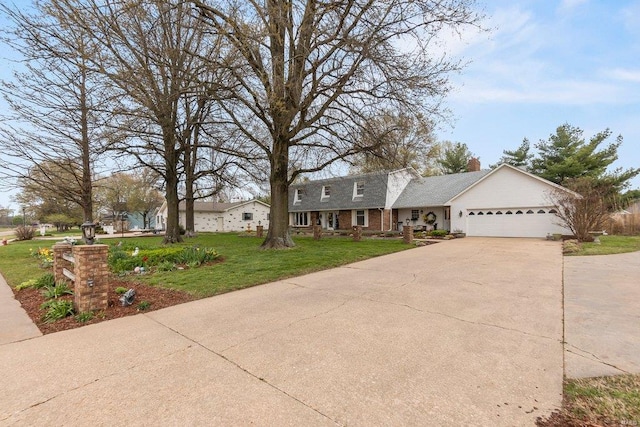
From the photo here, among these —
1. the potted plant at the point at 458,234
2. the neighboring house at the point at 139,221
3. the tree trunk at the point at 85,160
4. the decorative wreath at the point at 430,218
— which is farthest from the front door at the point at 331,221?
the neighboring house at the point at 139,221

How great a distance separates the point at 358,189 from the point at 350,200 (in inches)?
46.0

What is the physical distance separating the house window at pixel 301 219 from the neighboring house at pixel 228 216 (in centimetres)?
812

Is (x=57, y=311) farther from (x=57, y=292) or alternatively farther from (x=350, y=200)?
(x=350, y=200)

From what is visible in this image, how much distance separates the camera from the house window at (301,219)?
3010 centimetres

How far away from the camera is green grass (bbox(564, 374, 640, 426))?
2337 millimetres

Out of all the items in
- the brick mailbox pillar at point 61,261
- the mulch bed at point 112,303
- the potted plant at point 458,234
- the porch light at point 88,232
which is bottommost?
the mulch bed at point 112,303

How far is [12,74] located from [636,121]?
90.8ft

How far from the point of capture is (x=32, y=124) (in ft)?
36.7

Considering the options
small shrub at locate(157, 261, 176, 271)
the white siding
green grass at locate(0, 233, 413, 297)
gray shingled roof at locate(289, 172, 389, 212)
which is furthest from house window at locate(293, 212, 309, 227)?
small shrub at locate(157, 261, 176, 271)

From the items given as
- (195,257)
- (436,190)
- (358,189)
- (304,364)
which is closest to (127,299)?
(304,364)

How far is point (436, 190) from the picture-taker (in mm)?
24234

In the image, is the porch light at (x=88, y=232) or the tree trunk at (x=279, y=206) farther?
the tree trunk at (x=279, y=206)

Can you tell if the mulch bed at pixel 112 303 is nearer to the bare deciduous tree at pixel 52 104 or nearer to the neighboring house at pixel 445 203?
the bare deciduous tree at pixel 52 104

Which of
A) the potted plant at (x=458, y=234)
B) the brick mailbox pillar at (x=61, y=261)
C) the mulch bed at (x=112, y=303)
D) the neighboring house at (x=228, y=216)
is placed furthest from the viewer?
the neighboring house at (x=228, y=216)
